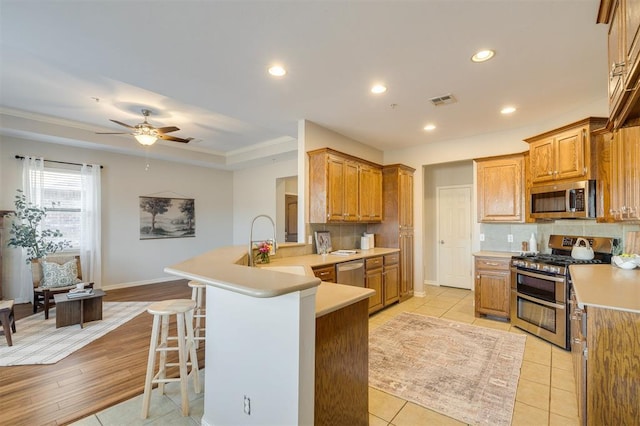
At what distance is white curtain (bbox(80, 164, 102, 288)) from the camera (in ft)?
18.3

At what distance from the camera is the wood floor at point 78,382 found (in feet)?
7.23

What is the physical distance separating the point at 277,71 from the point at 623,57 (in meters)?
2.44

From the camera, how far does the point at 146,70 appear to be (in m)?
2.75

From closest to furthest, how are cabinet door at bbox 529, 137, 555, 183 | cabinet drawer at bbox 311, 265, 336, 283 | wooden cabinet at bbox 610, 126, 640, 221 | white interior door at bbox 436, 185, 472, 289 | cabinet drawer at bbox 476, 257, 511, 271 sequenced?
wooden cabinet at bbox 610, 126, 640, 221
cabinet drawer at bbox 311, 265, 336, 283
cabinet door at bbox 529, 137, 555, 183
cabinet drawer at bbox 476, 257, 511, 271
white interior door at bbox 436, 185, 472, 289

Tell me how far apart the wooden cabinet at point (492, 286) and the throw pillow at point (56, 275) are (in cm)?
646

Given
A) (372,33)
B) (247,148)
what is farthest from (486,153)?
(247,148)

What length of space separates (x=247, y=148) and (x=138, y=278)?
3758 millimetres

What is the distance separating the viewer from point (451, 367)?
286 cm

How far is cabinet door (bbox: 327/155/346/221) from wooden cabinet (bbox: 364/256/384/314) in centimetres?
84

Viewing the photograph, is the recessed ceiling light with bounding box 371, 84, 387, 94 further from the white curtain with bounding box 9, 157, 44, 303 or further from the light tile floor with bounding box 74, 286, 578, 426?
the white curtain with bounding box 9, 157, 44, 303

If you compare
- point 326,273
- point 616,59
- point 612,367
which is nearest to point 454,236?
point 326,273

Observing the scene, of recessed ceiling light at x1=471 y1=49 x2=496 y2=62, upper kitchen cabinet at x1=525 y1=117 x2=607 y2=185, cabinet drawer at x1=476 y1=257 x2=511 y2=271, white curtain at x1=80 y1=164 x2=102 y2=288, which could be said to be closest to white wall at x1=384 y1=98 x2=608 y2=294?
upper kitchen cabinet at x1=525 y1=117 x2=607 y2=185

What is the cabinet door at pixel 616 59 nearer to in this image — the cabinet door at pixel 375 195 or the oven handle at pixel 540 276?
the oven handle at pixel 540 276

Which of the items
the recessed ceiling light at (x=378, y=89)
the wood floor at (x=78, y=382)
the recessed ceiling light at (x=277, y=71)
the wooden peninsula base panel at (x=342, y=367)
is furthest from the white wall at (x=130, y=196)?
the wooden peninsula base panel at (x=342, y=367)
